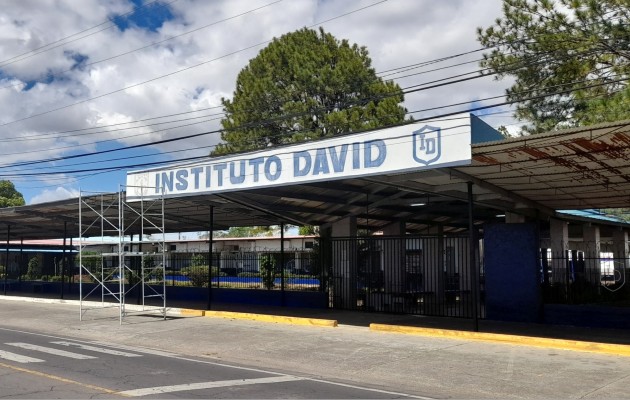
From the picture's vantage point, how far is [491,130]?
14320 millimetres

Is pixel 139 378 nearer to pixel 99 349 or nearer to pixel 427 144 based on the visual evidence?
pixel 99 349

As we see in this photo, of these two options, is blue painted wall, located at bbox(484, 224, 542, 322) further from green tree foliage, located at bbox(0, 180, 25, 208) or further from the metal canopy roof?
green tree foliage, located at bbox(0, 180, 25, 208)

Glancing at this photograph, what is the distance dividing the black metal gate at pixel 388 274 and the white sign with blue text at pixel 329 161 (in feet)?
18.9

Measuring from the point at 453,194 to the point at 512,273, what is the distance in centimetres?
287

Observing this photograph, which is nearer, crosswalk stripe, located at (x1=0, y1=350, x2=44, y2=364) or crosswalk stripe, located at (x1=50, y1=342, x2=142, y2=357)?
crosswalk stripe, located at (x1=0, y1=350, x2=44, y2=364)

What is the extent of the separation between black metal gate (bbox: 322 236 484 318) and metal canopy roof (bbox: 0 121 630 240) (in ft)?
4.64

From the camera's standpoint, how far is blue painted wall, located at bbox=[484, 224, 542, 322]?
17594mm

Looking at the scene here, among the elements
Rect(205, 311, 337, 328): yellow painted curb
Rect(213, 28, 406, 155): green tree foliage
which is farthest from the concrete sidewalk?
Rect(213, 28, 406, 155): green tree foliage

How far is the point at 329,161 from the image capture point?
49.2 ft

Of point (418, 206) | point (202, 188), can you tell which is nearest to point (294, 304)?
point (418, 206)

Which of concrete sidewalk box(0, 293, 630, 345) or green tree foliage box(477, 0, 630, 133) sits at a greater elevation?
green tree foliage box(477, 0, 630, 133)

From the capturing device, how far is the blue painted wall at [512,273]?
17594mm

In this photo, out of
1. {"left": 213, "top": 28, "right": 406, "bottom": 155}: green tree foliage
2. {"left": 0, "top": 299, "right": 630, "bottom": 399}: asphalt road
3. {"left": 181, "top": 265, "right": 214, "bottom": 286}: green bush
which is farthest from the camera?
{"left": 213, "top": 28, "right": 406, "bottom": 155}: green tree foliage

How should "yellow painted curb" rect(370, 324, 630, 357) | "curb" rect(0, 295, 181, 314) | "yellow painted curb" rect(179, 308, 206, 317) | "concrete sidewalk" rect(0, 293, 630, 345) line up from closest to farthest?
"yellow painted curb" rect(370, 324, 630, 357) → "concrete sidewalk" rect(0, 293, 630, 345) → "yellow painted curb" rect(179, 308, 206, 317) → "curb" rect(0, 295, 181, 314)
